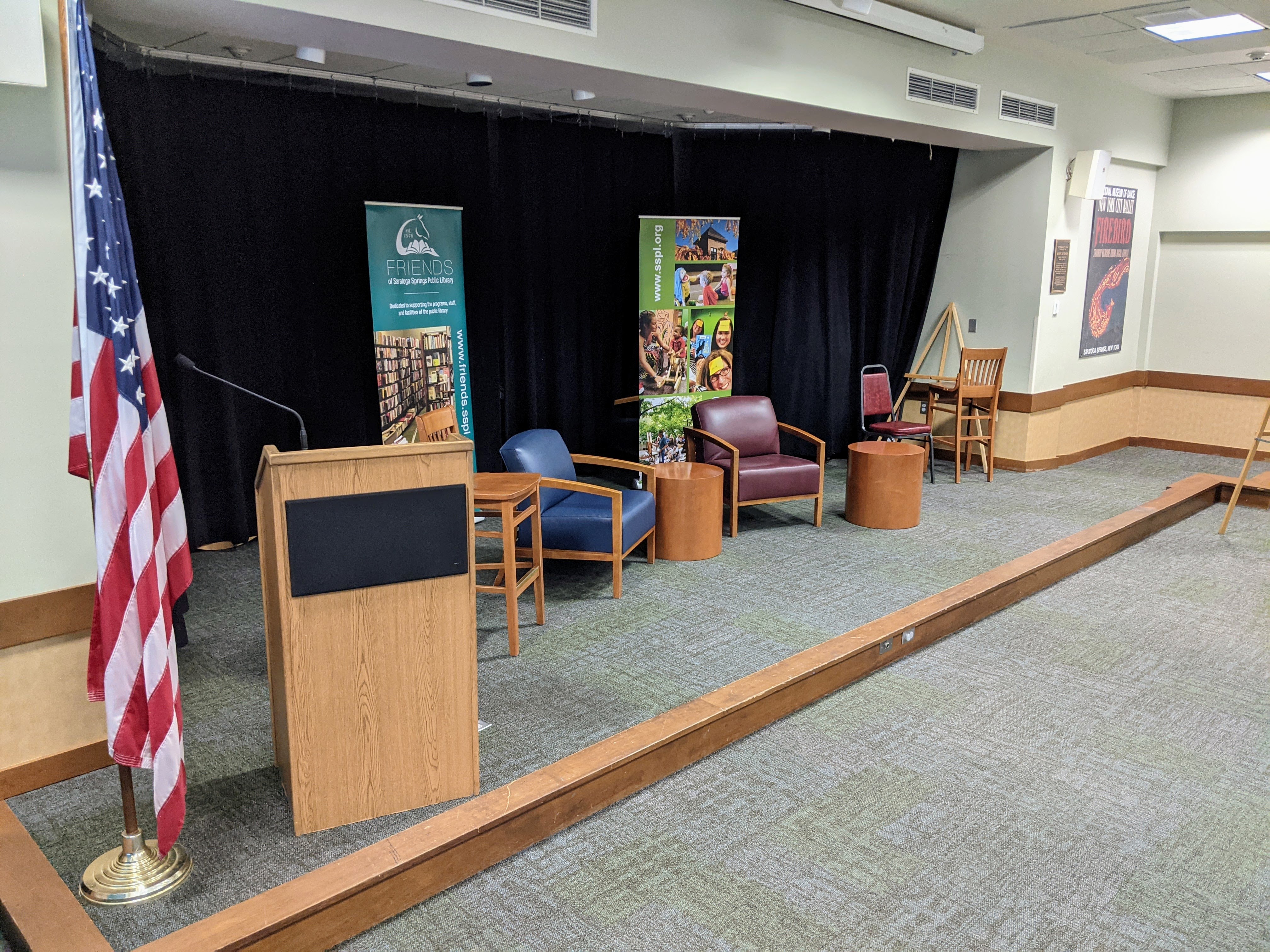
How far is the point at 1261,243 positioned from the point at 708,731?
25.3 ft

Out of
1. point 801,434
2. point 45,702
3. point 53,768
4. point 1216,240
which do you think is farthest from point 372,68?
point 1216,240

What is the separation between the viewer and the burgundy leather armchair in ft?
19.1

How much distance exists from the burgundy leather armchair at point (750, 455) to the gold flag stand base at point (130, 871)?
3.68 m

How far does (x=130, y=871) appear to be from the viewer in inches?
98.3

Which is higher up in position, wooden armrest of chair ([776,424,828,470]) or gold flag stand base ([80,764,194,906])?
wooden armrest of chair ([776,424,828,470])

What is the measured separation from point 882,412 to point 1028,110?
244cm

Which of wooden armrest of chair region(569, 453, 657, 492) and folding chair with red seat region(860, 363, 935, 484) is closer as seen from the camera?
wooden armrest of chair region(569, 453, 657, 492)

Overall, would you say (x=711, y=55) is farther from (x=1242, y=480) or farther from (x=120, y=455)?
(x=1242, y=480)

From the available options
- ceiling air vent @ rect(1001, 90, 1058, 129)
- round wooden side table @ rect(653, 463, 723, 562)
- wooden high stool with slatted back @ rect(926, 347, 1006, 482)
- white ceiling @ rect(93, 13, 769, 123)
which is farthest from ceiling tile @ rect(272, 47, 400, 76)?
wooden high stool with slatted back @ rect(926, 347, 1006, 482)

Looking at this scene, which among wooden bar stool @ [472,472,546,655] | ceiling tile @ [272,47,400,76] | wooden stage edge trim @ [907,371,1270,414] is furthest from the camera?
wooden stage edge trim @ [907,371,1270,414]

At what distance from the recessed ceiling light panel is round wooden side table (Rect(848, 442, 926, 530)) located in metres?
2.96

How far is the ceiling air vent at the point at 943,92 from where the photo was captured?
5887mm

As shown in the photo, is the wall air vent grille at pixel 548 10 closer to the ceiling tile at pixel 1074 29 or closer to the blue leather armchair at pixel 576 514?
the blue leather armchair at pixel 576 514

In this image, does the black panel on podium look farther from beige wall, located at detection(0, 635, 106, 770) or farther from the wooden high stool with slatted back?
the wooden high stool with slatted back
